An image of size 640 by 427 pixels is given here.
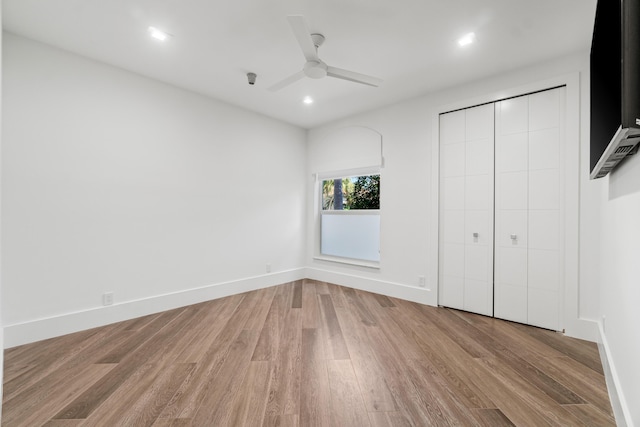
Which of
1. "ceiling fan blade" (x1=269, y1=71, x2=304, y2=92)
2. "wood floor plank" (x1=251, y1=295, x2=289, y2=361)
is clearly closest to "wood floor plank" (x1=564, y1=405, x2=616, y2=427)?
"wood floor plank" (x1=251, y1=295, x2=289, y2=361)

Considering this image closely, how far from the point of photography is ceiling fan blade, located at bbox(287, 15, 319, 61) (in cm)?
177

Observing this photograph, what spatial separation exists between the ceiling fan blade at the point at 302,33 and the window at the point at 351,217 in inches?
96.4

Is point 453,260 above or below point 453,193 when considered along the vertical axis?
below

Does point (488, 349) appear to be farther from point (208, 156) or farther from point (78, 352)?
point (208, 156)

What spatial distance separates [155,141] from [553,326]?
461 centimetres

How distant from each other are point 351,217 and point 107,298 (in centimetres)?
335

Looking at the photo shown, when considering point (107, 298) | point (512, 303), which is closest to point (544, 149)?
point (512, 303)

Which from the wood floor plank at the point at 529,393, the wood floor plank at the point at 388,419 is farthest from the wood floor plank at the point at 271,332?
the wood floor plank at the point at 529,393

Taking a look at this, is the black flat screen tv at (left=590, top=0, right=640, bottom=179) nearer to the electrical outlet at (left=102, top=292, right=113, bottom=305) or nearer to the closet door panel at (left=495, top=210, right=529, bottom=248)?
the closet door panel at (left=495, top=210, right=529, bottom=248)

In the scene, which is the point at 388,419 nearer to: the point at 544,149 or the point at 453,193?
the point at 453,193

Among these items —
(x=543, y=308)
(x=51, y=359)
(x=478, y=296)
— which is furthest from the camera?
(x=478, y=296)

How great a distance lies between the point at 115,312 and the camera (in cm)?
286

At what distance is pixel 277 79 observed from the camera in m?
3.21

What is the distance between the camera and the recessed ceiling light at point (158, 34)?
7.70 feet
